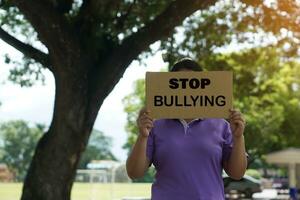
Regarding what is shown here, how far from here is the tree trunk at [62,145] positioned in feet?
40.9

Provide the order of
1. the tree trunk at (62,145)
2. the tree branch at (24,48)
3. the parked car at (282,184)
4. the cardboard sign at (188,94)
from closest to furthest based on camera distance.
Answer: the cardboard sign at (188,94) < the tree trunk at (62,145) < the tree branch at (24,48) < the parked car at (282,184)

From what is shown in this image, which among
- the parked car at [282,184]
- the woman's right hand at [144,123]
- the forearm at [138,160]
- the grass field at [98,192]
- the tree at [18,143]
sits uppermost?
the tree at [18,143]

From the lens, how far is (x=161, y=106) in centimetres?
410

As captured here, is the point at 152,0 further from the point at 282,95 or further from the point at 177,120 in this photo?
the point at 282,95

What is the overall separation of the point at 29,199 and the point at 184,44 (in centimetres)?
872

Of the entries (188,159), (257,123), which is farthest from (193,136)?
(257,123)

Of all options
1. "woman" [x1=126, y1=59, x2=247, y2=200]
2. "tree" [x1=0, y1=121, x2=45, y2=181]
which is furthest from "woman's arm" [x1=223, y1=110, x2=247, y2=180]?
"tree" [x1=0, y1=121, x2=45, y2=181]

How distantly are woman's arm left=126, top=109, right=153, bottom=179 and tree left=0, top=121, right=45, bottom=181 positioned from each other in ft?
386

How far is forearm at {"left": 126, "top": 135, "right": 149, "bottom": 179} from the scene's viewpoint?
12.8 ft

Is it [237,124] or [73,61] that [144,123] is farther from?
[73,61]

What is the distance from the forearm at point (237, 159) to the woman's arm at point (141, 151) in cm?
49

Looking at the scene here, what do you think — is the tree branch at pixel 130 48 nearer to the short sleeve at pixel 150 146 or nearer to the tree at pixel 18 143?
the short sleeve at pixel 150 146

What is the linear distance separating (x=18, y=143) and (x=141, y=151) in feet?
435

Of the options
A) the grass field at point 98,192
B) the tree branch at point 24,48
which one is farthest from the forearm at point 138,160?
the grass field at point 98,192
